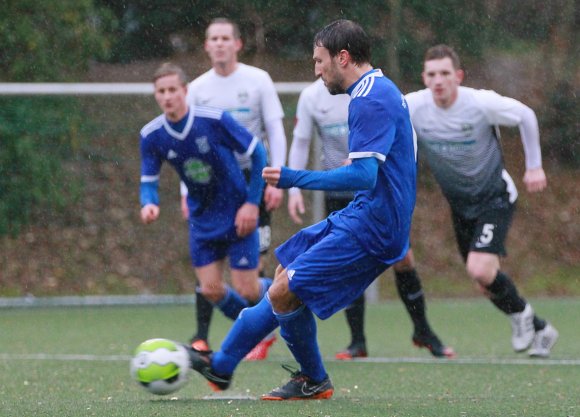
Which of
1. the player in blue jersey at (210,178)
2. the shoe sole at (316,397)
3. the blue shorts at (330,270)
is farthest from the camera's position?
the player in blue jersey at (210,178)

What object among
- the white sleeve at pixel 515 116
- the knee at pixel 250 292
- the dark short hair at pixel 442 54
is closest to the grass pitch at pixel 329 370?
the knee at pixel 250 292

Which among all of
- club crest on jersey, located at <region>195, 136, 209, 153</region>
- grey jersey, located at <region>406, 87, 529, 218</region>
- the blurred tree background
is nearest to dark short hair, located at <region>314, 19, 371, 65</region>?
club crest on jersey, located at <region>195, 136, 209, 153</region>

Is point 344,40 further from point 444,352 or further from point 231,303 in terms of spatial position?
point 444,352

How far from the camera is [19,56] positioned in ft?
42.7

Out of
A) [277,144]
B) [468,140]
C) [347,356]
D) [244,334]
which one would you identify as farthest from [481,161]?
[244,334]

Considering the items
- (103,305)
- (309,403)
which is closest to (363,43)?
(309,403)

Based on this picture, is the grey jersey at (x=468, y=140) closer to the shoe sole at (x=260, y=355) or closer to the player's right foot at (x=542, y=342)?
the player's right foot at (x=542, y=342)

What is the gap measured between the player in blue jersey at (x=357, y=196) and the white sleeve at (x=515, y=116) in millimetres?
2504

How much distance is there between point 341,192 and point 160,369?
319 cm

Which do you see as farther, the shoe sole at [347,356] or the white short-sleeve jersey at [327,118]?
the white short-sleeve jersey at [327,118]

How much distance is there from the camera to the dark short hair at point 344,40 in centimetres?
520

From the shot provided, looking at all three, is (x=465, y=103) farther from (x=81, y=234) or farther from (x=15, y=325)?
(x=81, y=234)

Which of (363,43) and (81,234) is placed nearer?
(363,43)

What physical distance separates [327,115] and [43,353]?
2.46 meters
